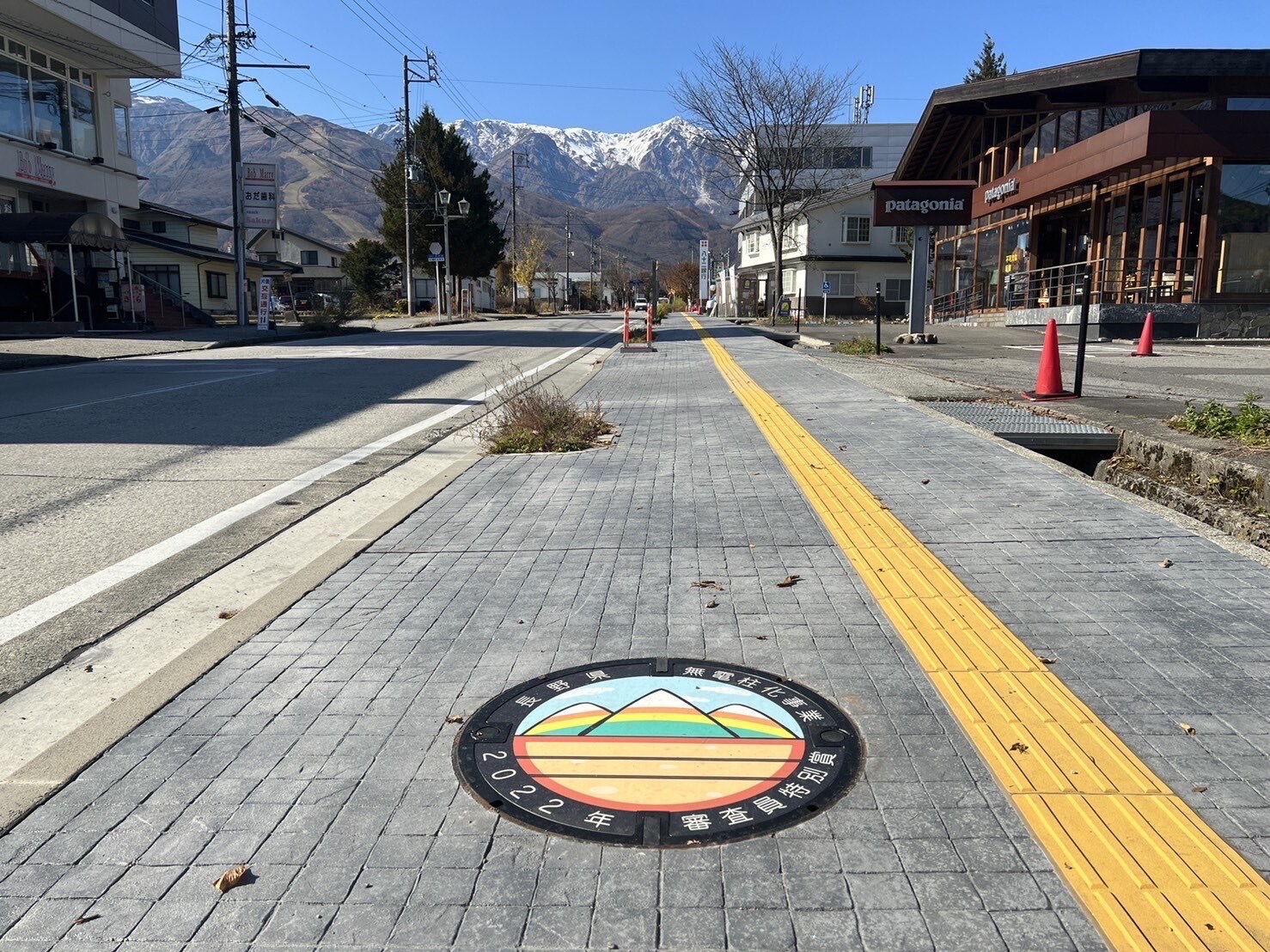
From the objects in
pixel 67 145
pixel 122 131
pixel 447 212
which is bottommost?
pixel 67 145

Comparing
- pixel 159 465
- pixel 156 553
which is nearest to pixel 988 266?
pixel 159 465

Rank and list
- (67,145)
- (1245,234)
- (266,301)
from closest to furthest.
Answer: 1. (1245,234)
2. (266,301)
3. (67,145)

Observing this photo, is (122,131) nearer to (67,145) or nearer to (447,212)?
(67,145)

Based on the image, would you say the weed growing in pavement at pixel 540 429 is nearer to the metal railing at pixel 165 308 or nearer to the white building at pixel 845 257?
the metal railing at pixel 165 308

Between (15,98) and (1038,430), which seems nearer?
(1038,430)

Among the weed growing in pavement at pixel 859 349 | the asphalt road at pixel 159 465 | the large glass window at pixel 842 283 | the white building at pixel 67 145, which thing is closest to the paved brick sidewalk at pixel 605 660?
the asphalt road at pixel 159 465

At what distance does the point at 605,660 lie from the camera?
3496 mm

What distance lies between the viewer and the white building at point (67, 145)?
2752cm

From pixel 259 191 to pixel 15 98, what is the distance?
785cm

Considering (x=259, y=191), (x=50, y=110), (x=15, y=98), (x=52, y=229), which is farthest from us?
(x=259, y=191)

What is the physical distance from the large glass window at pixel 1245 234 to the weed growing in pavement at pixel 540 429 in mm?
22201

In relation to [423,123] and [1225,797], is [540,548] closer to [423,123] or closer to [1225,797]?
[1225,797]

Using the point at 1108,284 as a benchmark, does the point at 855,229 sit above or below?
above

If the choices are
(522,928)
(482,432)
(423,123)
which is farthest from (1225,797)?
(423,123)
